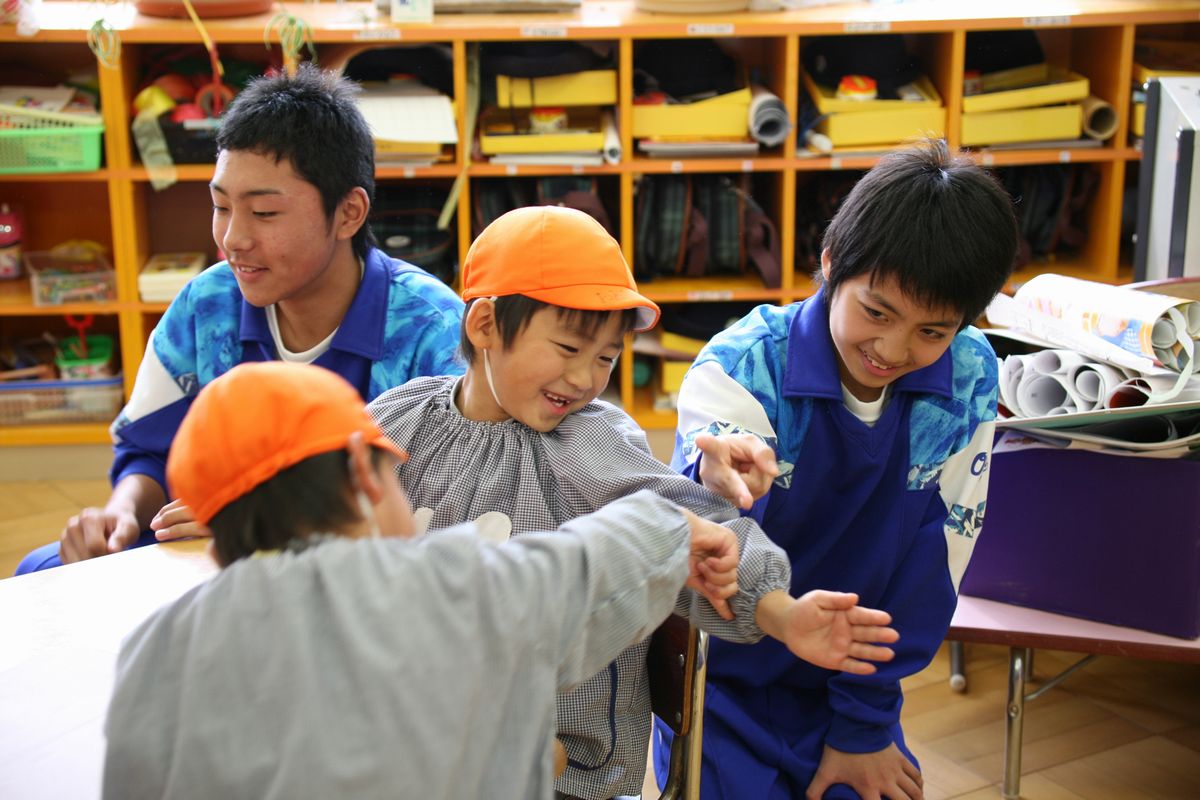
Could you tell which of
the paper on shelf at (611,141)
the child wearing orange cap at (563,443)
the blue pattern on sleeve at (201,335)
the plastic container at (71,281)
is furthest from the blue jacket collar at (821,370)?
the plastic container at (71,281)

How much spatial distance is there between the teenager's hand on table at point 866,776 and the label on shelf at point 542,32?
2.36m

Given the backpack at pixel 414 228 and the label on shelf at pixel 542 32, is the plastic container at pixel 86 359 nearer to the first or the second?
the backpack at pixel 414 228

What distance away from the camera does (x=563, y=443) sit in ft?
4.45

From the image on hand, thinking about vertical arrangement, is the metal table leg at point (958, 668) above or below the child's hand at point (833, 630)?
below

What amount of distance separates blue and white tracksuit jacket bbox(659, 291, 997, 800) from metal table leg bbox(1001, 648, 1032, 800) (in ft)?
1.78

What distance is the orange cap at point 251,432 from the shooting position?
85 cm

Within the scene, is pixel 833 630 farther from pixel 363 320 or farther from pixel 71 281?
pixel 71 281

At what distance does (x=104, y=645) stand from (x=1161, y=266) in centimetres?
197

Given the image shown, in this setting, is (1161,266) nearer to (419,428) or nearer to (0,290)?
(419,428)

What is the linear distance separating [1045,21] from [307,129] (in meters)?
2.41

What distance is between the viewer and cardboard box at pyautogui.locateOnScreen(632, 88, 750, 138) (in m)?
3.43

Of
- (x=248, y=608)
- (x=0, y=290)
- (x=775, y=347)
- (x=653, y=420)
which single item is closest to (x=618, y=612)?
(x=248, y=608)

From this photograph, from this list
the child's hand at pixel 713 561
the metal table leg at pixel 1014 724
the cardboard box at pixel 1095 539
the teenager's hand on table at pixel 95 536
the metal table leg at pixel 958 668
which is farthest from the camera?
the metal table leg at pixel 958 668

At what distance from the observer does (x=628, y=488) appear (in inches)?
51.1
